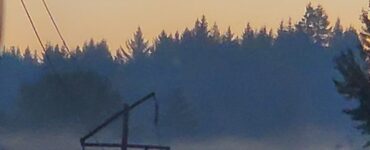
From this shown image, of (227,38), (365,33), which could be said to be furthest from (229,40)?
(365,33)

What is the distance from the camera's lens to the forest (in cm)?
8738

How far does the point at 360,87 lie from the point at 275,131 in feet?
188

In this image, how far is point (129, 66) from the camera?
410 feet

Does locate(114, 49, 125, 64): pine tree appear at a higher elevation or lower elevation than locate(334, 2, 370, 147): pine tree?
higher

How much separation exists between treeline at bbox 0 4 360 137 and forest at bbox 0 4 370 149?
0.21 ft

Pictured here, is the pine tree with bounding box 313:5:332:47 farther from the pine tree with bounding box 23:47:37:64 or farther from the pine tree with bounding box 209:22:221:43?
the pine tree with bounding box 23:47:37:64

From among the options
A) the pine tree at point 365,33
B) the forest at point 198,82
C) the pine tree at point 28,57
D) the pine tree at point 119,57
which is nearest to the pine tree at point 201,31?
the forest at point 198,82

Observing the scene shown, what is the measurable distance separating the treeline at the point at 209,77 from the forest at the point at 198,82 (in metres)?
0.07

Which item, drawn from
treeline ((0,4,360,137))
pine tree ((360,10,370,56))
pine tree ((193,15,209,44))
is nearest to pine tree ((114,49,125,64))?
treeline ((0,4,360,137))

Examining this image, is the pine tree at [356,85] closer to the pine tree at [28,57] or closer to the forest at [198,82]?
the forest at [198,82]

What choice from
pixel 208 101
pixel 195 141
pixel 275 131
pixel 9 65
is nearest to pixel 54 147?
pixel 195 141

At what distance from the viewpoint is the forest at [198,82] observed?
287 feet

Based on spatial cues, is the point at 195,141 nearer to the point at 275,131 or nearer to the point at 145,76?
the point at 275,131

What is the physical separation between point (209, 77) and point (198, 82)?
13.2 ft
